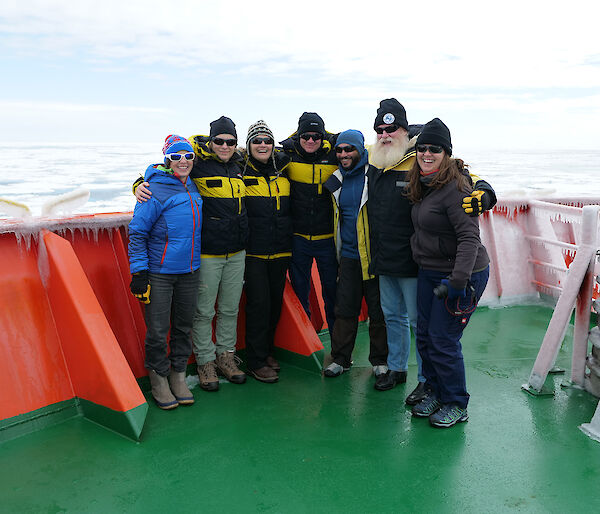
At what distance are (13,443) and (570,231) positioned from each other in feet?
18.6

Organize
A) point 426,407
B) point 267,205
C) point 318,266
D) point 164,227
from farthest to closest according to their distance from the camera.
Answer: point 318,266, point 267,205, point 426,407, point 164,227

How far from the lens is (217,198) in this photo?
353 cm

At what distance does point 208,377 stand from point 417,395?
148 centimetres

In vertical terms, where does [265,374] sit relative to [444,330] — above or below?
below

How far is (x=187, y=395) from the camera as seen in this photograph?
11.8ft

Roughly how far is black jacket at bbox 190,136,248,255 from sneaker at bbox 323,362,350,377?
122 cm

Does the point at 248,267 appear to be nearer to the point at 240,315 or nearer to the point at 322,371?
the point at 240,315

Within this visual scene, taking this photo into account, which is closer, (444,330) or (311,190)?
(444,330)

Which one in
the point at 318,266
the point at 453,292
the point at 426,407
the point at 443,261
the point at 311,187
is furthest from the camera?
the point at 318,266

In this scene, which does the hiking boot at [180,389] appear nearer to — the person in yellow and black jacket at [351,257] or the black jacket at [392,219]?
the person in yellow and black jacket at [351,257]

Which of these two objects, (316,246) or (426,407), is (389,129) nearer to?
(316,246)

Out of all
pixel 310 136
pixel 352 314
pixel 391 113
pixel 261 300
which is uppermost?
pixel 391 113

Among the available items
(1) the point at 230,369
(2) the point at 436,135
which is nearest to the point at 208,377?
(1) the point at 230,369

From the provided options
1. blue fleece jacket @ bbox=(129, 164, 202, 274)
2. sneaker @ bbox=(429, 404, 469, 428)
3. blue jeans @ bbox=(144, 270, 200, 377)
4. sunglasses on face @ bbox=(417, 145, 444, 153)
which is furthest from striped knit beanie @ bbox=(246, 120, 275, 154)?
sneaker @ bbox=(429, 404, 469, 428)
